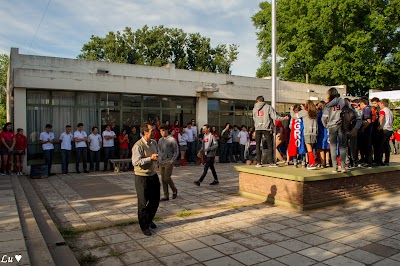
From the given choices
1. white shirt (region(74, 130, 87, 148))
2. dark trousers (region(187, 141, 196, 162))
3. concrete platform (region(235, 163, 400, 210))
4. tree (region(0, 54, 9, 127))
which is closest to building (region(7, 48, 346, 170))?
white shirt (region(74, 130, 87, 148))

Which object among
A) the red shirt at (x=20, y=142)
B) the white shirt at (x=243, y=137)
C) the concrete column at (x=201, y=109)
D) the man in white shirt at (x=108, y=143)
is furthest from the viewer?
the white shirt at (x=243, y=137)

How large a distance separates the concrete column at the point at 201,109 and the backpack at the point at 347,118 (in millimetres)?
8912

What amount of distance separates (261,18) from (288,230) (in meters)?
30.5

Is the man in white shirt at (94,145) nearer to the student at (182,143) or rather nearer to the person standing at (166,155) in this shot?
the student at (182,143)

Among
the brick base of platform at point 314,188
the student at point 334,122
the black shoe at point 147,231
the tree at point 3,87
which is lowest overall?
the black shoe at point 147,231

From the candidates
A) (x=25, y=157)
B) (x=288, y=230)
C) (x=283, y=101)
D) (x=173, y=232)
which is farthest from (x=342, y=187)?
(x=283, y=101)

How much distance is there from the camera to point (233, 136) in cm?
1609

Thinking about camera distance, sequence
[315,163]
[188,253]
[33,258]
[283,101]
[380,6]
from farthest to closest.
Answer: [380,6] < [283,101] < [315,163] < [188,253] < [33,258]

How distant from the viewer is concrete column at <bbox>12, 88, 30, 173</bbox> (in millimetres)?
11698

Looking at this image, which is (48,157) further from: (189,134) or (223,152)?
(223,152)

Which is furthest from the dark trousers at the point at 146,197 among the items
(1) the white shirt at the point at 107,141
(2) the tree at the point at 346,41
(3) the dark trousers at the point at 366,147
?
(2) the tree at the point at 346,41

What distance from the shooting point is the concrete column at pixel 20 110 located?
1170 centimetres

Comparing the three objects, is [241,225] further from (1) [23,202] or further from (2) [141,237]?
(1) [23,202]

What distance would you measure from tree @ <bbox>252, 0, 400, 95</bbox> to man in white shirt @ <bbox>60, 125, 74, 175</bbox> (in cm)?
2122
